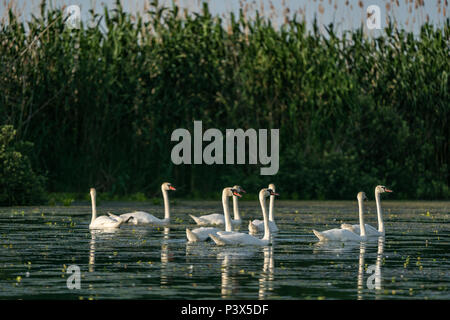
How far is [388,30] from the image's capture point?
134 ft

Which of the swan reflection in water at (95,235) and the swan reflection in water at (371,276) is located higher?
the swan reflection in water at (95,235)

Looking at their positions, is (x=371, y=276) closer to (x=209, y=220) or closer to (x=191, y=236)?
(x=191, y=236)

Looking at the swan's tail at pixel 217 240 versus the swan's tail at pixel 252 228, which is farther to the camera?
the swan's tail at pixel 252 228

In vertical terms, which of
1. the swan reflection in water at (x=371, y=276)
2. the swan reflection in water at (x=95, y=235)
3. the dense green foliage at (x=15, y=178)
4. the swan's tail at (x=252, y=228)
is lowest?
the swan reflection in water at (x=371, y=276)

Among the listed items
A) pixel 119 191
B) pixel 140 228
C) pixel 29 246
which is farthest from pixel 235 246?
pixel 119 191

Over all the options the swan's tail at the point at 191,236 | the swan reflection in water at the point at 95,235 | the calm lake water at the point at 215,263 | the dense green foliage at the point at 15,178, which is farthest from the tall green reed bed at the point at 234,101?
the swan's tail at the point at 191,236

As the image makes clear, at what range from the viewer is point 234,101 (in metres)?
40.1

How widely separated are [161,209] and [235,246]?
13.1 metres

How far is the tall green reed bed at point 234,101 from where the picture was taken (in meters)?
38.1

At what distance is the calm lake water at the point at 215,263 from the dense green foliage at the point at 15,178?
20.7ft

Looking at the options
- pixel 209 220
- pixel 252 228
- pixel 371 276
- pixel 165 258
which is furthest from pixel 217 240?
pixel 209 220

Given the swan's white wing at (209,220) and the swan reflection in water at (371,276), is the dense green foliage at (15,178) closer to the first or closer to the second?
the swan's white wing at (209,220)

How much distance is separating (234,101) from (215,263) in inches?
903

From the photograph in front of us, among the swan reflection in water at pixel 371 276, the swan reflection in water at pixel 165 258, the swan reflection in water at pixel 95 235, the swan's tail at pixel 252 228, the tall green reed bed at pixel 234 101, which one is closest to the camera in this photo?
the swan reflection in water at pixel 371 276
